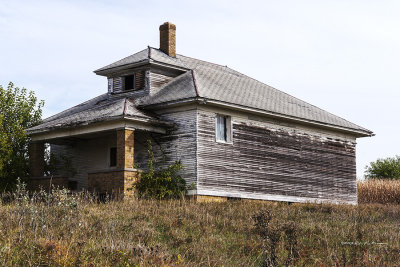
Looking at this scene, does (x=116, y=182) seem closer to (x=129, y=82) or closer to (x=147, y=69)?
(x=147, y=69)

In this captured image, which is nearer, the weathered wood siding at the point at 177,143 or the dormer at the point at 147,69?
the weathered wood siding at the point at 177,143

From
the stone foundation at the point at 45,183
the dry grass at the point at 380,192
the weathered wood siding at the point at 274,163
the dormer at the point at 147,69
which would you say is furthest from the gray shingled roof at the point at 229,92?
the dry grass at the point at 380,192

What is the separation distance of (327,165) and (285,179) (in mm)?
3285

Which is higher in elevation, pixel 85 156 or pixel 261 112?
pixel 261 112

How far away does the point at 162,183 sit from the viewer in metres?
22.6

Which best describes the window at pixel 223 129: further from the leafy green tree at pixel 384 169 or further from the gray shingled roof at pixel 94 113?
the leafy green tree at pixel 384 169

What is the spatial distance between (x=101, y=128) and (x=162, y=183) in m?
3.34

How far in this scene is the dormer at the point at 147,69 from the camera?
26.2 m

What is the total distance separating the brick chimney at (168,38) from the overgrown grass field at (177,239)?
1288 centimetres

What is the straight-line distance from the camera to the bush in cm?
2218

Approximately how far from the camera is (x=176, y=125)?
23609 mm

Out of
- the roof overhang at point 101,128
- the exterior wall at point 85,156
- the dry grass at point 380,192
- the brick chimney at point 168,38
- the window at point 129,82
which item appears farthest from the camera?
the dry grass at point 380,192

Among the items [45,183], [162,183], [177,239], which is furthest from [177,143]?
[177,239]

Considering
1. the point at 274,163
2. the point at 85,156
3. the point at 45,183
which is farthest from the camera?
the point at 85,156
